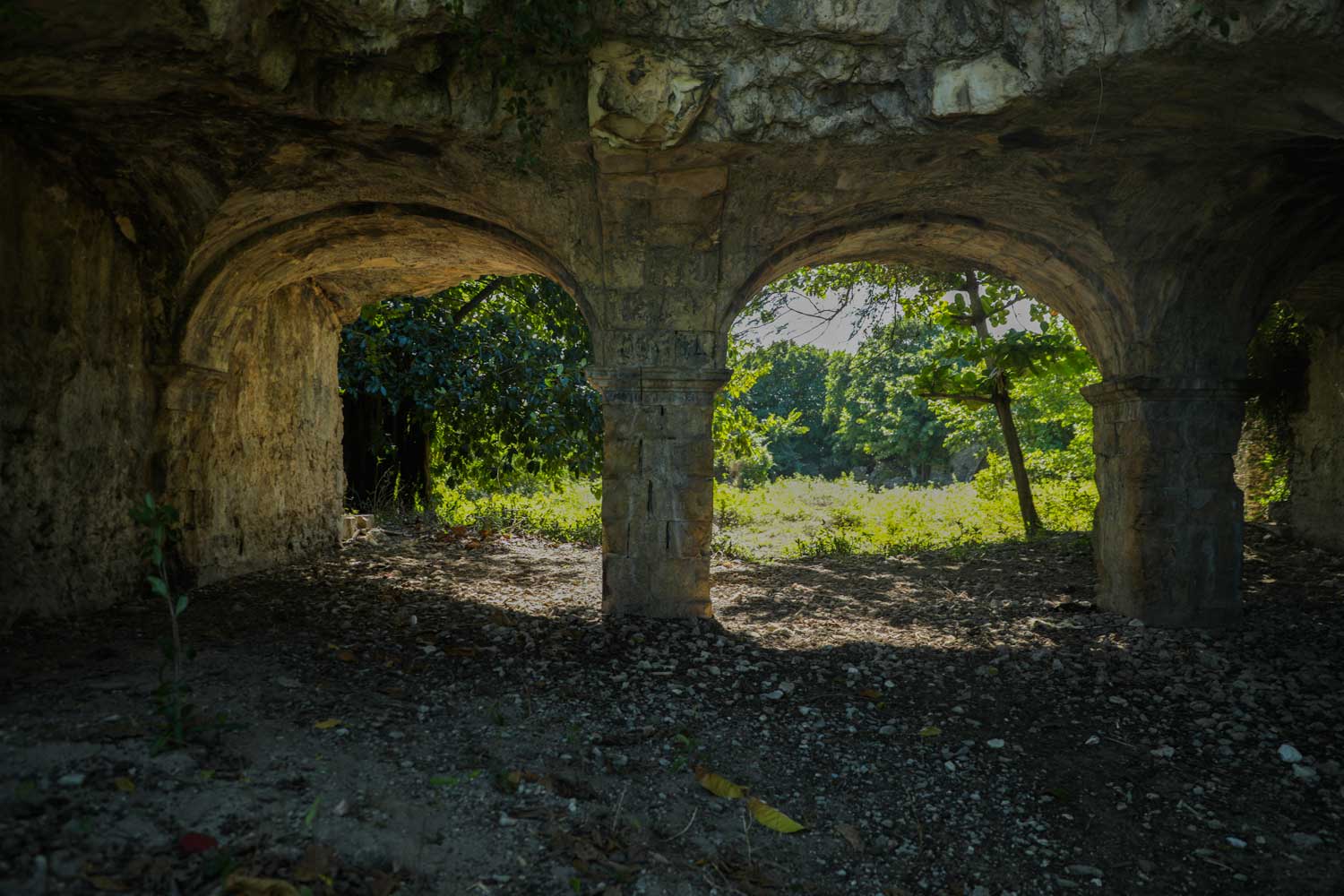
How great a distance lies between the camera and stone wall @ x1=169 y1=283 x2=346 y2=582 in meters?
5.68

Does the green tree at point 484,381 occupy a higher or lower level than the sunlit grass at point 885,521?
higher

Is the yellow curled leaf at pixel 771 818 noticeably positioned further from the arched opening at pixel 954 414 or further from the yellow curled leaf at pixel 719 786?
the arched opening at pixel 954 414

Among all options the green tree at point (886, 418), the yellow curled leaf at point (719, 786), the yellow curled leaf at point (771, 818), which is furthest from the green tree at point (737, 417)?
the green tree at point (886, 418)

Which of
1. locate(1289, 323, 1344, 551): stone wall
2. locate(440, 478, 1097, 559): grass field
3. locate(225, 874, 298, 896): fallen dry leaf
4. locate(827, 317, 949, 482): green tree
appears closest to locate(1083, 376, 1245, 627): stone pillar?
locate(1289, 323, 1344, 551): stone wall

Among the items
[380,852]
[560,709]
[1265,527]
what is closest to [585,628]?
[560,709]

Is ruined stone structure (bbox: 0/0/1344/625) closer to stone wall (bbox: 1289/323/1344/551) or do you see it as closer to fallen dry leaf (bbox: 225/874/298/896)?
stone wall (bbox: 1289/323/1344/551)

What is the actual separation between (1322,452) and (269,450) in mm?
8427

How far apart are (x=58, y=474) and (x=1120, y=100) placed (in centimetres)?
576

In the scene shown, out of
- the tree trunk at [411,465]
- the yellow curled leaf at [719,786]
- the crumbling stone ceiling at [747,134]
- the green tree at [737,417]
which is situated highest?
the crumbling stone ceiling at [747,134]

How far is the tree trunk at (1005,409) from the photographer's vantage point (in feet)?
26.5

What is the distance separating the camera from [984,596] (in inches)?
242

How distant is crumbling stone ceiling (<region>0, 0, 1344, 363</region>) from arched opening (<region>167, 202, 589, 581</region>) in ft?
0.20

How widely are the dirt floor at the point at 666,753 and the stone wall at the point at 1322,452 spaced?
1.26 metres

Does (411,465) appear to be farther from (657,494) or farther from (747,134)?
(747,134)
